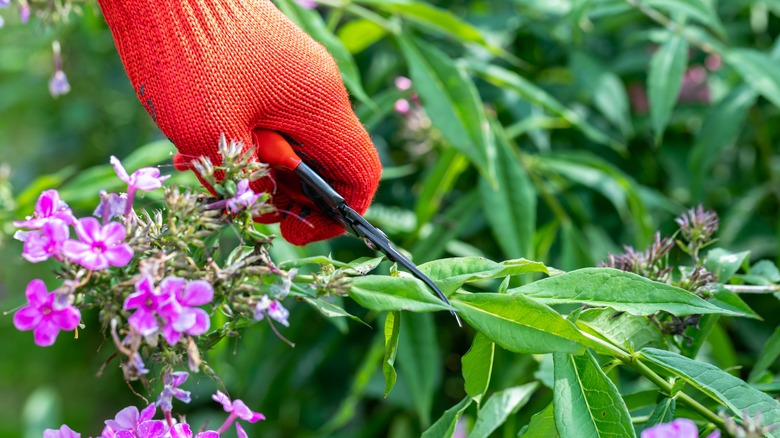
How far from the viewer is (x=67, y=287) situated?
633mm

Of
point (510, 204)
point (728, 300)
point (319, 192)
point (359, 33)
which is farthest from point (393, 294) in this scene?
point (359, 33)

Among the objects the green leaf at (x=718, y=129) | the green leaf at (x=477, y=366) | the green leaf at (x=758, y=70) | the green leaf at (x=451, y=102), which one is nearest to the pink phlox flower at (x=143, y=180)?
the green leaf at (x=477, y=366)

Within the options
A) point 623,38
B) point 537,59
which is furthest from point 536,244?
point 623,38

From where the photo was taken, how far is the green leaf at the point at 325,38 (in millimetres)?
1243

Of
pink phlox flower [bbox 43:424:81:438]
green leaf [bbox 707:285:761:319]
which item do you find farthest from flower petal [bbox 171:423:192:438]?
green leaf [bbox 707:285:761:319]

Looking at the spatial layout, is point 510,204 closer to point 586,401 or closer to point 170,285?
point 586,401

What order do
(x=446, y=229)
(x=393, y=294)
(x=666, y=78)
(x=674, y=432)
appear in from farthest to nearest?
(x=446, y=229)
(x=666, y=78)
(x=393, y=294)
(x=674, y=432)

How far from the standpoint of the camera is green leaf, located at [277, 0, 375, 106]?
1.24 m

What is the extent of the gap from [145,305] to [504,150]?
0.94 meters

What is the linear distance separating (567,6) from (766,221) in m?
0.66

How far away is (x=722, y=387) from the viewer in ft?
2.49

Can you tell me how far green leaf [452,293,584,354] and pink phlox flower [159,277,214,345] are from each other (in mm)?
231

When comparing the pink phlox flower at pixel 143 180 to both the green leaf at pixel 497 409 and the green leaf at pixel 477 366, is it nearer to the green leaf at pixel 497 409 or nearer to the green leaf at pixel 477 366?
the green leaf at pixel 477 366

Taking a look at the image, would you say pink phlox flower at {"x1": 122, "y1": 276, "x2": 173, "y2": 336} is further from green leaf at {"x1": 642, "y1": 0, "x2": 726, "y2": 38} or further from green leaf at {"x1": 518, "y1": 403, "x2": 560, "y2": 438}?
green leaf at {"x1": 642, "y1": 0, "x2": 726, "y2": 38}
